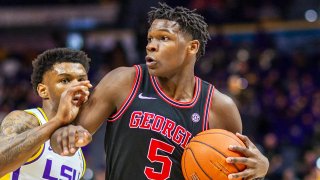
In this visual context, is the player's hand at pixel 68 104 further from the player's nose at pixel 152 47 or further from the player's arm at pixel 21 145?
the player's nose at pixel 152 47

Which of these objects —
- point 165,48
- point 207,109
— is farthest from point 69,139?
point 207,109

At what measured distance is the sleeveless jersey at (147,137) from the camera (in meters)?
3.87

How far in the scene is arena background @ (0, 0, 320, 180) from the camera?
32.8ft

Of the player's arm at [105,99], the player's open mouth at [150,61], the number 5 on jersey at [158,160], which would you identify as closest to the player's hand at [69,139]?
the player's arm at [105,99]

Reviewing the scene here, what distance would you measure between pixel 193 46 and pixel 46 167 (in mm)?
1375

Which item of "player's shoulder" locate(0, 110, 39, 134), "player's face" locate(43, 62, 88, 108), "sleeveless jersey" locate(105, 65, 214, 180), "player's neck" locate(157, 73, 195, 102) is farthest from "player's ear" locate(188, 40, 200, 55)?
"player's shoulder" locate(0, 110, 39, 134)

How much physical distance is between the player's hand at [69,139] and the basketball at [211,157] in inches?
25.6

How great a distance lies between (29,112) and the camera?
14.3ft

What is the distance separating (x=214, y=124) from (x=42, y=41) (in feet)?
39.6

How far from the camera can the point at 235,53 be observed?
12.7 m

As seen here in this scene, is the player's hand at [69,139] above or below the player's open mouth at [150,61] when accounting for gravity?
below

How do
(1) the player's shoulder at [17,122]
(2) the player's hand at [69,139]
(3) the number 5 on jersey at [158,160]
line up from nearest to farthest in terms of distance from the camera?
(2) the player's hand at [69,139] → (3) the number 5 on jersey at [158,160] → (1) the player's shoulder at [17,122]

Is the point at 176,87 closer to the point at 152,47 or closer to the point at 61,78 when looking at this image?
the point at 152,47

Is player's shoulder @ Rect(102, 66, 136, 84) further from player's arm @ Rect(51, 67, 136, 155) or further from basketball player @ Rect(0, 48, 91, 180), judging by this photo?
basketball player @ Rect(0, 48, 91, 180)
